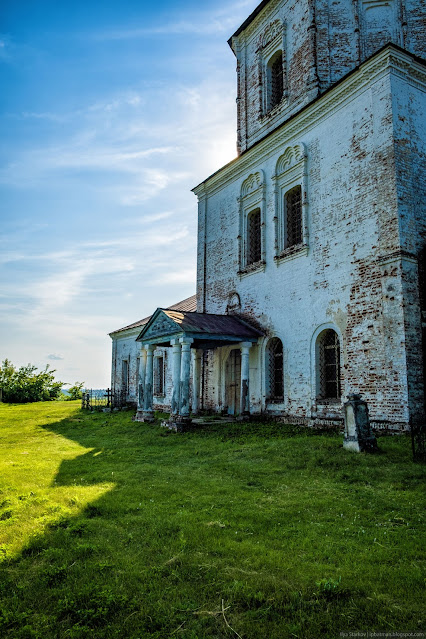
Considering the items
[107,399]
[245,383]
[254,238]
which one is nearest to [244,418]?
[245,383]

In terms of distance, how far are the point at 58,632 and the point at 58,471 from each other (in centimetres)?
579

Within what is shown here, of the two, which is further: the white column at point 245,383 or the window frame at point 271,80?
the window frame at point 271,80

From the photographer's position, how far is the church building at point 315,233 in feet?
36.7

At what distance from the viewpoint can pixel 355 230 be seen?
12.4 meters

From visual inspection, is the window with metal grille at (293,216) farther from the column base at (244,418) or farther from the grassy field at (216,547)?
the grassy field at (216,547)

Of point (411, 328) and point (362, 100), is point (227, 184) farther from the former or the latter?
point (411, 328)

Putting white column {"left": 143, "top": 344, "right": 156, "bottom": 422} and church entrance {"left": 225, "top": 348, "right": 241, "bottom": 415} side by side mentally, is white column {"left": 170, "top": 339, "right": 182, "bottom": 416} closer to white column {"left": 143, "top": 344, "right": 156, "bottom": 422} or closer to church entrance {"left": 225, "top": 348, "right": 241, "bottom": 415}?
white column {"left": 143, "top": 344, "right": 156, "bottom": 422}

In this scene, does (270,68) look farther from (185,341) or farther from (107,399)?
(107,399)

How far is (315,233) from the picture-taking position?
45.5 feet

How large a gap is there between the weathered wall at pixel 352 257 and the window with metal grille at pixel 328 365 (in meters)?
0.32

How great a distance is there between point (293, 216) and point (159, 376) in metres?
12.2

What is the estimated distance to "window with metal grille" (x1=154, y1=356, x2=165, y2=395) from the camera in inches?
926

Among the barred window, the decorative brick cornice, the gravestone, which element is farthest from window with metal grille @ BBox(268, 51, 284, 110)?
the barred window

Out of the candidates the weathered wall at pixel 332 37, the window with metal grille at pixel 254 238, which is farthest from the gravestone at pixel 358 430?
the weathered wall at pixel 332 37
